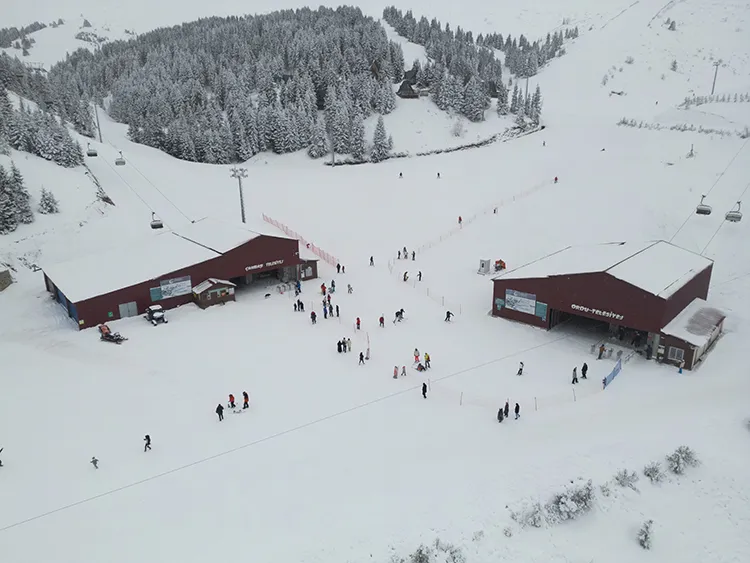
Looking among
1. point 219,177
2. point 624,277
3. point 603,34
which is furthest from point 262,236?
point 603,34

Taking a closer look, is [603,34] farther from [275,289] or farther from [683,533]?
[683,533]

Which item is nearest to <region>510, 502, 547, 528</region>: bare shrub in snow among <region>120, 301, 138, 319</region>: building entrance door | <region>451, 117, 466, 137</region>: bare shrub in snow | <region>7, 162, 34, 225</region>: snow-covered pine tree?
<region>120, 301, 138, 319</region>: building entrance door

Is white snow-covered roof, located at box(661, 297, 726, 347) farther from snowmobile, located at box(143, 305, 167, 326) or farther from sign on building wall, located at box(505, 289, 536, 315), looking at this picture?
snowmobile, located at box(143, 305, 167, 326)

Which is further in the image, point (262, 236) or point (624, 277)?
point (262, 236)

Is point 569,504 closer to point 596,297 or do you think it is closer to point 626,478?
point 626,478

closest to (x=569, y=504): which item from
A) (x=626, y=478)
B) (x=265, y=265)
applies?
(x=626, y=478)

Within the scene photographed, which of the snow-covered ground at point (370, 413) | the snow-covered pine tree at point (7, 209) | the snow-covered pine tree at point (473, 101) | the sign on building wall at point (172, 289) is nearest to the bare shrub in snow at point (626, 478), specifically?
the snow-covered ground at point (370, 413)
